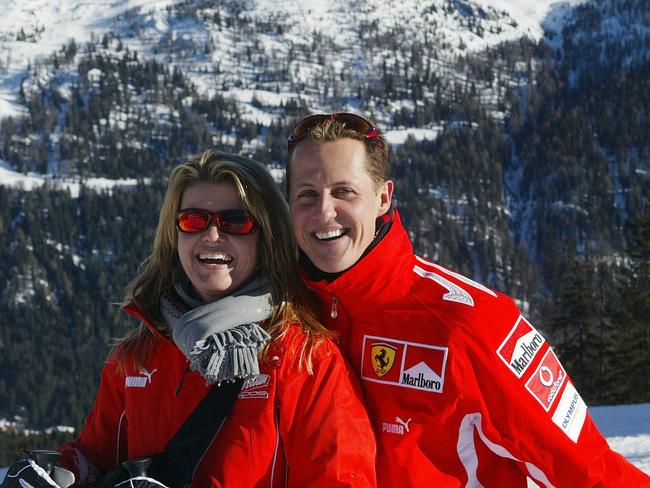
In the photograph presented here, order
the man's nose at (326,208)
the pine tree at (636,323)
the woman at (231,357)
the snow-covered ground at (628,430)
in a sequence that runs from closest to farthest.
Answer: the woman at (231,357), the man's nose at (326,208), the snow-covered ground at (628,430), the pine tree at (636,323)

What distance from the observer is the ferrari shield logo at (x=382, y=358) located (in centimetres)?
310

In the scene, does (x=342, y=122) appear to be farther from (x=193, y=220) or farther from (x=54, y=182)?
(x=54, y=182)

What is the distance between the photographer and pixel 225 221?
10.3ft

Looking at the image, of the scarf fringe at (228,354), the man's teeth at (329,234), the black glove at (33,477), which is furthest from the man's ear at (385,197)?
the black glove at (33,477)

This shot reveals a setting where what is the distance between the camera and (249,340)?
9.57 feet

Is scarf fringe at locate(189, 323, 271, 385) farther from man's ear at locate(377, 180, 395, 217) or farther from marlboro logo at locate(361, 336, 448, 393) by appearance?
man's ear at locate(377, 180, 395, 217)

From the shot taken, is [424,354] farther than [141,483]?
Yes

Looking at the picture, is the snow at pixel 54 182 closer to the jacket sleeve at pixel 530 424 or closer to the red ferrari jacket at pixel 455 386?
the red ferrari jacket at pixel 455 386

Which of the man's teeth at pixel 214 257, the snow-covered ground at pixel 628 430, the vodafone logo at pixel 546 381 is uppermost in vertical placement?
the man's teeth at pixel 214 257

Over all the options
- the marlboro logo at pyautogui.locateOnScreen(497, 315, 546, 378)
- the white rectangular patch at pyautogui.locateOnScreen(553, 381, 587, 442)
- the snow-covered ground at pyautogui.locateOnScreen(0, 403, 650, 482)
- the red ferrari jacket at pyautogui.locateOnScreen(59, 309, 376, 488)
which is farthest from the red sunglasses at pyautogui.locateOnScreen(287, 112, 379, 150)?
the snow-covered ground at pyautogui.locateOnScreen(0, 403, 650, 482)

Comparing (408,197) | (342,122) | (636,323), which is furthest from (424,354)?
(408,197)

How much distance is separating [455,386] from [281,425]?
27.5 inches

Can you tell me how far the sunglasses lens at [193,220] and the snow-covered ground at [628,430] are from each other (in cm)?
380

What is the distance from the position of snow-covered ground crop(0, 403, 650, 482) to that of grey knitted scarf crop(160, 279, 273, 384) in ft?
11.7
